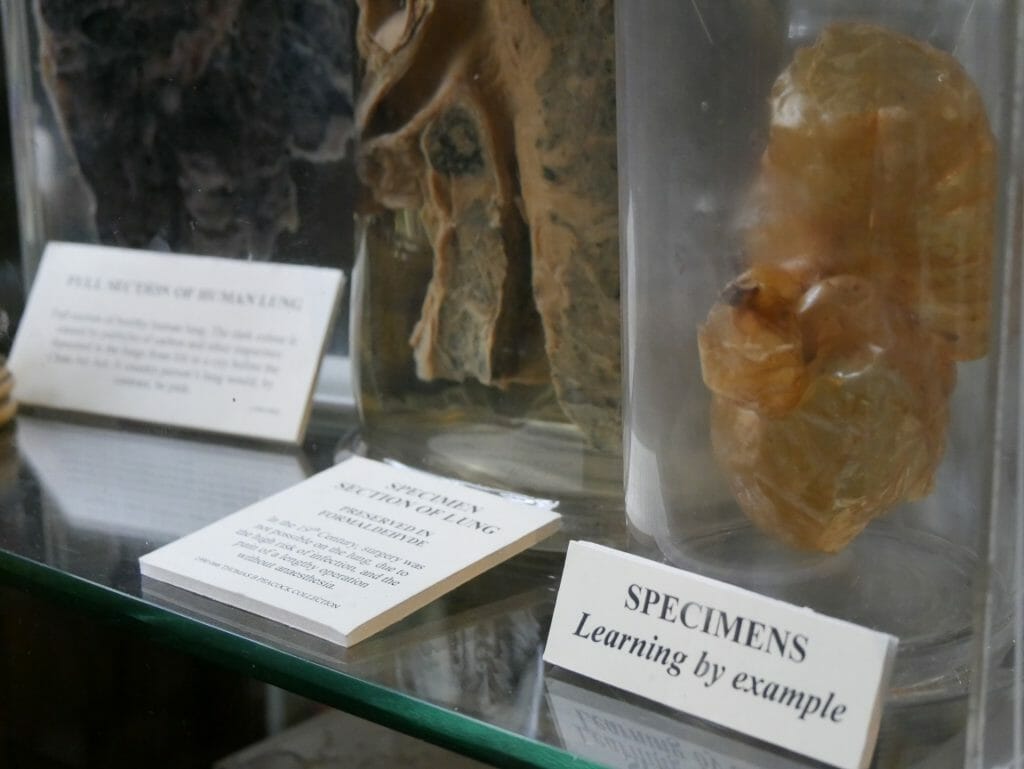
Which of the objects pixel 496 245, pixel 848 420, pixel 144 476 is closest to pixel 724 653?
pixel 848 420

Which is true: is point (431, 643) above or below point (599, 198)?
below

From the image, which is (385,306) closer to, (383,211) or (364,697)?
(383,211)

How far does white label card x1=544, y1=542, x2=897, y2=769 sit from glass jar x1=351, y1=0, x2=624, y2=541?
0.10m

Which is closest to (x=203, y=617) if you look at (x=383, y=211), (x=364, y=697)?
(x=364, y=697)

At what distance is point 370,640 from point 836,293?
16cm

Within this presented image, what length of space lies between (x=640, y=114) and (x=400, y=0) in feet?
0.43

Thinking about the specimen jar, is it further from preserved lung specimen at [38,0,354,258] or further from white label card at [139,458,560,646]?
white label card at [139,458,560,646]

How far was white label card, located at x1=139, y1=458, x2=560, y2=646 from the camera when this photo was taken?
14.4 inches

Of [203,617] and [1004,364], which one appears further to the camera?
[203,617]

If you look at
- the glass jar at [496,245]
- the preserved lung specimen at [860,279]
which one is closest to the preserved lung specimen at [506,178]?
the glass jar at [496,245]

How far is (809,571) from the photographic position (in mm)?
320

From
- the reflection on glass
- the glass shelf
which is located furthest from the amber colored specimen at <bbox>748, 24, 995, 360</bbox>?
the reflection on glass

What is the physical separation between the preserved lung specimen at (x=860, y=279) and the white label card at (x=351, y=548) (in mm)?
117

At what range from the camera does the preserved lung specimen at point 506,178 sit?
39 cm
